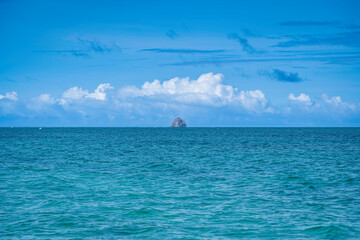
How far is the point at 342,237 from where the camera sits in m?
15.6

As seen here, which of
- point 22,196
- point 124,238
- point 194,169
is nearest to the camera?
point 124,238

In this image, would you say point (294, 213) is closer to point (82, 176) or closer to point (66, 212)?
point (66, 212)

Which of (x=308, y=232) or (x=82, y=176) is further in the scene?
(x=82, y=176)

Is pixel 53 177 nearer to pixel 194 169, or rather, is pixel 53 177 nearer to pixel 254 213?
pixel 194 169

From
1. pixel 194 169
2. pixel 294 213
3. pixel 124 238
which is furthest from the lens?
pixel 194 169

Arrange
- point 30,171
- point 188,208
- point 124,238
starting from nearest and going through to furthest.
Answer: point 124,238 → point 188,208 → point 30,171

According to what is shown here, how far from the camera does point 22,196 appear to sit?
77.8 ft

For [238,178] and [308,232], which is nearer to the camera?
[308,232]

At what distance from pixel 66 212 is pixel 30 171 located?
1851cm

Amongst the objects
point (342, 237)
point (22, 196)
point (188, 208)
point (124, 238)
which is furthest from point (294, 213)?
point (22, 196)

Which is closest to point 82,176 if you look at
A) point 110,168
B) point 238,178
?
point 110,168

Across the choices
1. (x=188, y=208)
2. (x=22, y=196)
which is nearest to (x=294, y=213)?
(x=188, y=208)

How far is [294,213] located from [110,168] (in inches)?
947

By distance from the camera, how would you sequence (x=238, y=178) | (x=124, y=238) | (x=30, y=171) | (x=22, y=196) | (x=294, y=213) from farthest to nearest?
(x=30, y=171)
(x=238, y=178)
(x=22, y=196)
(x=294, y=213)
(x=124, y=238)
